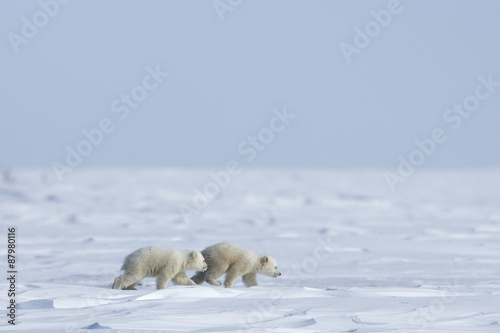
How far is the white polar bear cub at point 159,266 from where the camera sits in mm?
7438

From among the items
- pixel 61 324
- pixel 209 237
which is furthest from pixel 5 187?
pixel 61 324

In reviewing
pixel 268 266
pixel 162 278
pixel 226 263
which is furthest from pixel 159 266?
pixel 268 266

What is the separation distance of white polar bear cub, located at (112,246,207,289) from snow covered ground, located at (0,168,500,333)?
403 mm

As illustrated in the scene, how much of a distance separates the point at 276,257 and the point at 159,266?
4248 millimetres

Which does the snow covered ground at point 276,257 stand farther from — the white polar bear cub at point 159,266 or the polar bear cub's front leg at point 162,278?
the polar bear cub's front leg at point 162,278

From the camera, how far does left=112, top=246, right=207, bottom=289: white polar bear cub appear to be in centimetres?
744

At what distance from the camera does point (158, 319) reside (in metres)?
5.36

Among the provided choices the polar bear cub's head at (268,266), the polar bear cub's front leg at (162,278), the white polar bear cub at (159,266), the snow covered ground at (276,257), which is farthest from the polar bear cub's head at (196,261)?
the polar bear cub's head at (268,266)

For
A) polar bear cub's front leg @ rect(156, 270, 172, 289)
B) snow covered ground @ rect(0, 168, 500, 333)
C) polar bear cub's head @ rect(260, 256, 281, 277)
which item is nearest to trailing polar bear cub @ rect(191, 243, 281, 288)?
polar bear cub's head @ rect(260, 256, 281, 277)

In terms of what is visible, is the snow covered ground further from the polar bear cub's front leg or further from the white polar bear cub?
the polar bear cub's front leg

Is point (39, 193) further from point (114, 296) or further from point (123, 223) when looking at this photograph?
point (114, 296)

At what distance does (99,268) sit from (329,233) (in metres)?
7.08

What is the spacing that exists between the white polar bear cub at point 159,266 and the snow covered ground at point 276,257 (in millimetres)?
403

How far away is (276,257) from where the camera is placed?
38.1 ft
